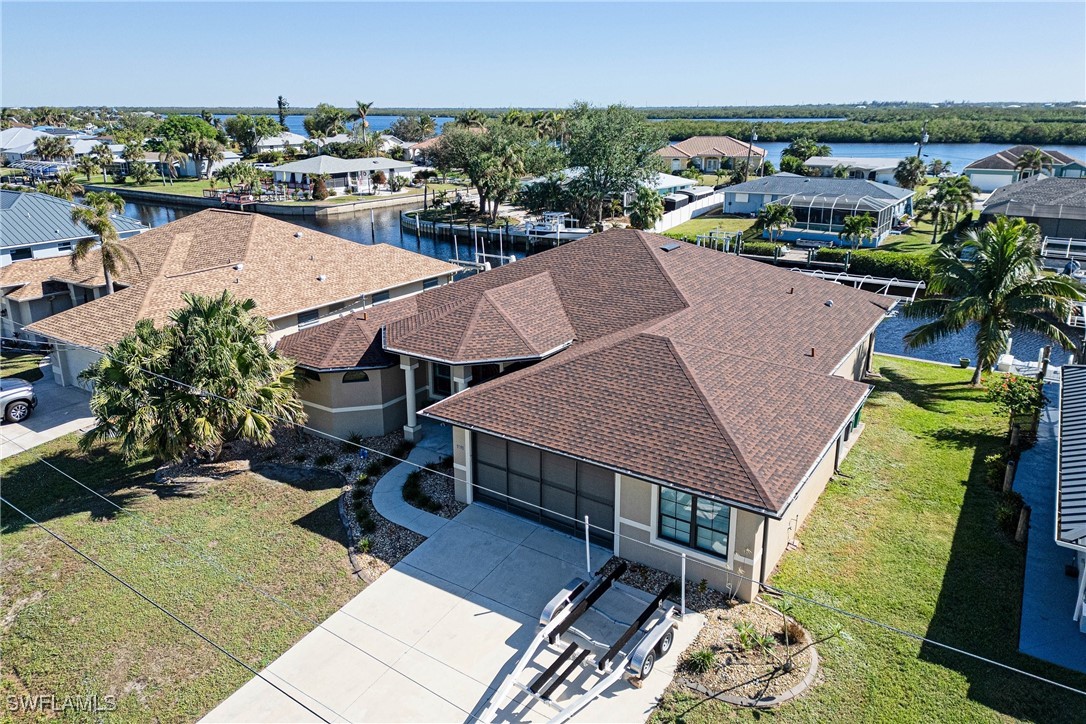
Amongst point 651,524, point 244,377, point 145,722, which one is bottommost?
point 145,722

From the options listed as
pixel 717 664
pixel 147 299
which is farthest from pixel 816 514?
pixel 147 299

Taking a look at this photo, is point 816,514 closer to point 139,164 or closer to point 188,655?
point 188,655

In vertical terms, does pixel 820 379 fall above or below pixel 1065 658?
above

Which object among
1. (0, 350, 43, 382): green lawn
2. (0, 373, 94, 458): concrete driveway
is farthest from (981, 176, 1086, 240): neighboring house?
(0, 350, 43, 382): green lawn

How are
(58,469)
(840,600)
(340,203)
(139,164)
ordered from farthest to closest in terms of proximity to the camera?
(139,164), (340,203), (58,469), (840,600)

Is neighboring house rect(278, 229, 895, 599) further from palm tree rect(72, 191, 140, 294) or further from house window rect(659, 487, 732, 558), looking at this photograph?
palm tree rect(72, 191, 140, 294)

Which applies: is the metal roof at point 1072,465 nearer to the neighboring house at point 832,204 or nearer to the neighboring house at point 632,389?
the neighboring house at point 632,389
